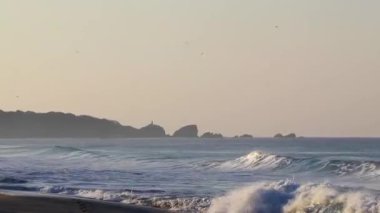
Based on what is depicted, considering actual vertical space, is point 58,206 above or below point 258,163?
below

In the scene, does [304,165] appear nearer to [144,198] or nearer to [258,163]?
[258,163]

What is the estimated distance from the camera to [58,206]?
1789 cm

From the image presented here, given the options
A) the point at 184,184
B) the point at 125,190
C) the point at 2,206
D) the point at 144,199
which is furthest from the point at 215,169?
the point at 2,206

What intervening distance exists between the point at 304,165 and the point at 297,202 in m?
22.5

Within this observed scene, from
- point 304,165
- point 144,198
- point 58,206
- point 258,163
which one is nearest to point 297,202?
point 144,198

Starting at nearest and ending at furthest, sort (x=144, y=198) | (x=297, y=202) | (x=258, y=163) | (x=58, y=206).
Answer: (x=58, y=206) < (x=297, y=202) < (x=144, y=198) < (x=258, y=163)

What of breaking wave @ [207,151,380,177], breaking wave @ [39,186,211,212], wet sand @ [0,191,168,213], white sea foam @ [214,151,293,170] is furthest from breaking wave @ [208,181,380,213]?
white sea foam @ [214,151,293,170]

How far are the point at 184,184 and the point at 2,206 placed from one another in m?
10.6

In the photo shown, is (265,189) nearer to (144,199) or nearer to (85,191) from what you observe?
(144,199)

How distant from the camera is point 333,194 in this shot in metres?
19.1

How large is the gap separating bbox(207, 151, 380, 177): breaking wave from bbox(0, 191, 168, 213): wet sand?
17569 millimetres

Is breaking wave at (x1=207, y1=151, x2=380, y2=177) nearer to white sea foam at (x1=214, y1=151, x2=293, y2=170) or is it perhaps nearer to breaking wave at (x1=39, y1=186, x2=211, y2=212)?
white sea foam at (x1=214, y1=151, x2=293, y2=170)

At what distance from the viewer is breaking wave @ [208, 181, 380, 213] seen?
1799 cm

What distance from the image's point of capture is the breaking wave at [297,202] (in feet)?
59.0
